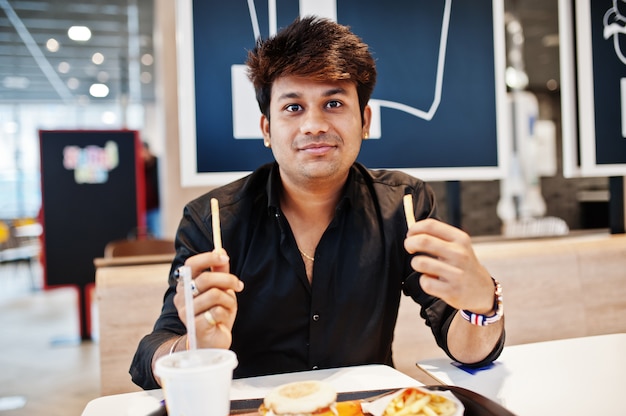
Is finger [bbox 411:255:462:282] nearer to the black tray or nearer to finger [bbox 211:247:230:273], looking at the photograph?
the black tray

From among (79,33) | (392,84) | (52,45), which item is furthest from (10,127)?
(392,84)

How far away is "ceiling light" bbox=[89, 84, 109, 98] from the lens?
12.1 metres

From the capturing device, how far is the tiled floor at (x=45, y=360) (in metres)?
3.42

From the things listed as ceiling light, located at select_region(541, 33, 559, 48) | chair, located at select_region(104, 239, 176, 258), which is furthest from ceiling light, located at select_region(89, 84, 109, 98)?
chair, located at select_region(104, 239, 176, 258)

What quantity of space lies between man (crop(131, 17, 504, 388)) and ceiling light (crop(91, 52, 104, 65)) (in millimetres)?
9579

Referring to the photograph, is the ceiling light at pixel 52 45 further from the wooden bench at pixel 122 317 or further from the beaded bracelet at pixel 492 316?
the beaded bracelet at pixel 492 316

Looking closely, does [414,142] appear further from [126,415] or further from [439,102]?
[126,415]

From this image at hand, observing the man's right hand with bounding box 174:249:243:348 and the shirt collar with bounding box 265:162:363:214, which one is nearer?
the man's right hand with bounding box 174:249:243:348

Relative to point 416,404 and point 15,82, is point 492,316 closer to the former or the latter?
point 416,404

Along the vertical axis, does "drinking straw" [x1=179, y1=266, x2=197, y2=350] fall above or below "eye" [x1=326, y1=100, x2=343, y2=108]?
below

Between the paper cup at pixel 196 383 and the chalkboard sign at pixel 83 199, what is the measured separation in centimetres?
443

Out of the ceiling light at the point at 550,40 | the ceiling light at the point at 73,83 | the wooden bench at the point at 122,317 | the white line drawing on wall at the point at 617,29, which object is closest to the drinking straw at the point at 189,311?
the wooden bench at the point at 122,317

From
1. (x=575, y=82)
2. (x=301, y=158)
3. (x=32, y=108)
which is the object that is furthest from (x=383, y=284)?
(x=32, y=108)

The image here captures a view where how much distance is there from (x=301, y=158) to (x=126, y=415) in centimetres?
76
